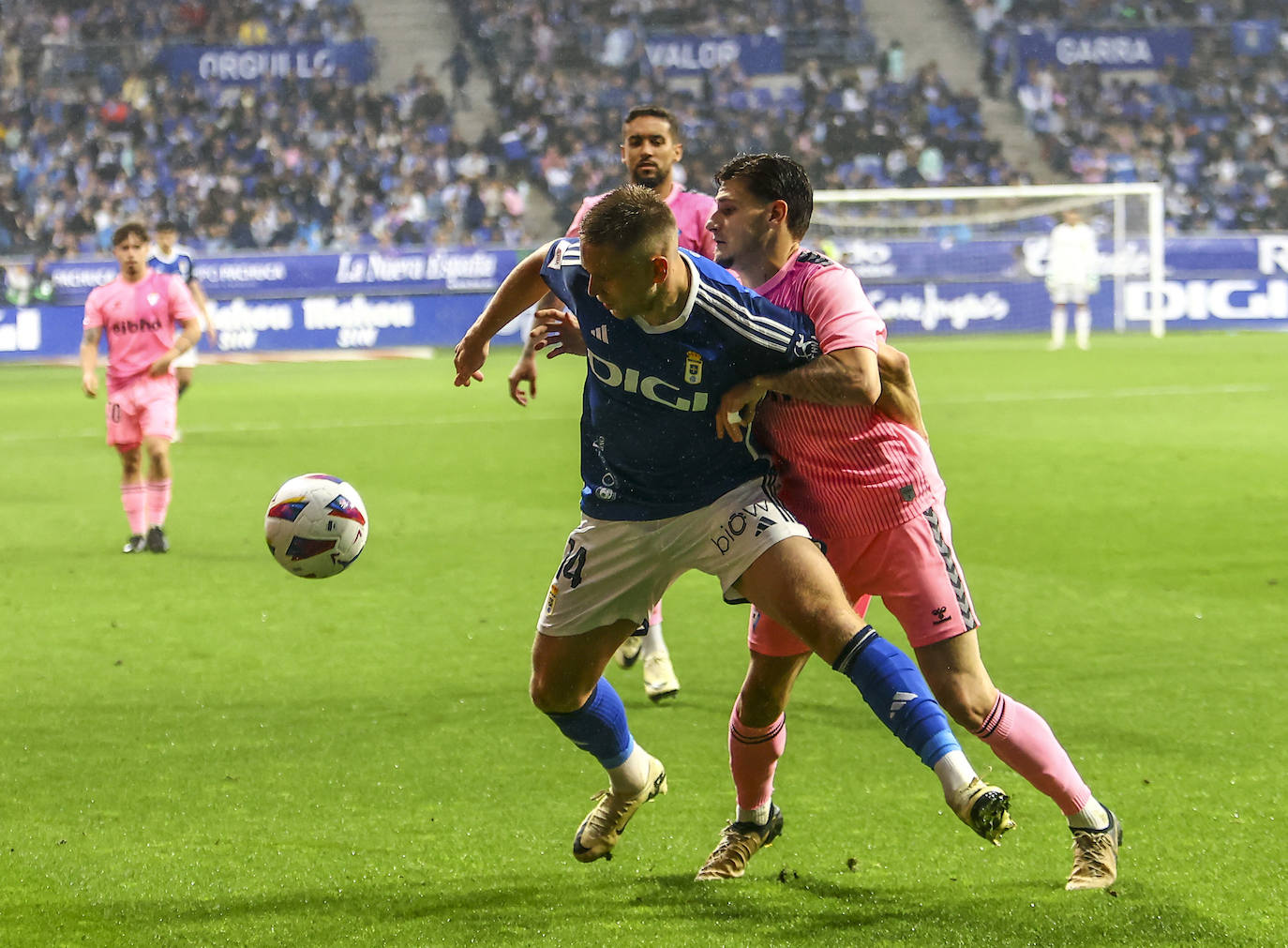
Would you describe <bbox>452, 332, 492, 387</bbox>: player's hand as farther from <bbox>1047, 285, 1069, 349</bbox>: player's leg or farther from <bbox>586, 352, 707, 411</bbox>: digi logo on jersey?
<bbox>1047, 285, 1069, 349</bbox>: player's leg

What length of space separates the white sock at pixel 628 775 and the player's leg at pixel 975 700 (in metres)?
0.87

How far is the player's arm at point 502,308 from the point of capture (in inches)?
179

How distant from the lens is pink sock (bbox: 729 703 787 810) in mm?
4426

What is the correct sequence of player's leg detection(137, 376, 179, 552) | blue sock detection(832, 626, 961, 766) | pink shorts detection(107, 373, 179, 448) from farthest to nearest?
pink shorts detection(107, 373, 179, 448), player's leg detection(137, 376, 179, 552), blue sock detection(832, 626, 961, 766)

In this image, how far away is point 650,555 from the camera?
4.16 meters

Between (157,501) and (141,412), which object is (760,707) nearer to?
(157,501)

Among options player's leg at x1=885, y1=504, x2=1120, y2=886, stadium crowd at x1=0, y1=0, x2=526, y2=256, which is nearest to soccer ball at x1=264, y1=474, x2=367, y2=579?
player's leg at x1=885, y1=504, x2=1120, y2=886

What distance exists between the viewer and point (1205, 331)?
30266 millimetres

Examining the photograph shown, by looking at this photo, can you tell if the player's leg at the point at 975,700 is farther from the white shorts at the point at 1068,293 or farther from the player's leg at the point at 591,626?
the white shorts at the point at 1068,293

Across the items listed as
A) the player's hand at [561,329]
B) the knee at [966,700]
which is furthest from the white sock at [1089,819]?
the player's hand at [561,329]

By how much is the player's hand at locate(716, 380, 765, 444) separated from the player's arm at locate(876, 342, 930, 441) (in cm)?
35

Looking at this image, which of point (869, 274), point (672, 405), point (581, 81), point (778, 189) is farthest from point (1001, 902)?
point (581, 81)

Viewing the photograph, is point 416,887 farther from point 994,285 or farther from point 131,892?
point 994,285

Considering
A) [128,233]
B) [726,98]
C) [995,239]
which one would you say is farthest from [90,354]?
[726,98]
